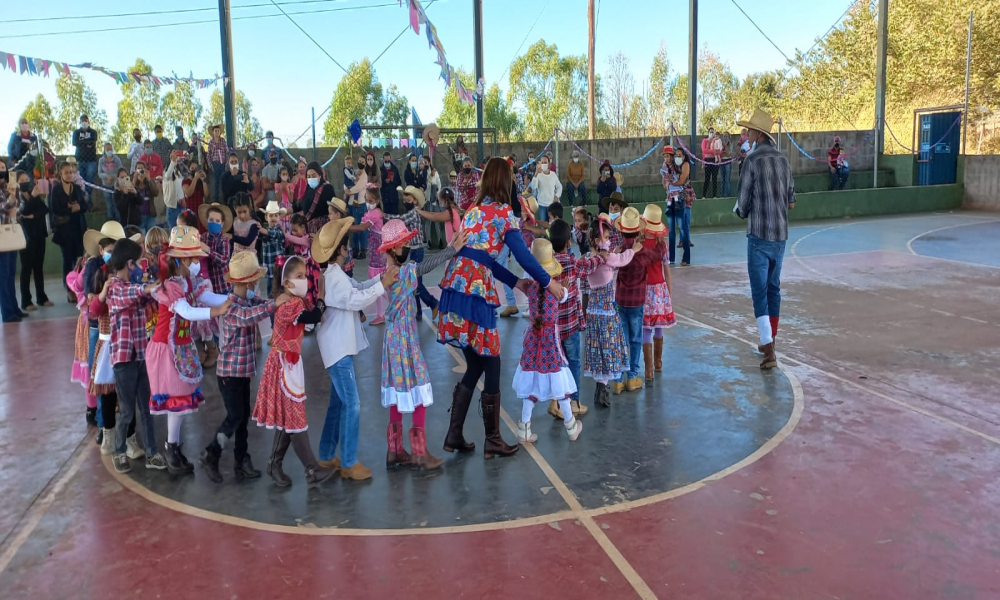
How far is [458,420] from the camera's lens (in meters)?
5.75

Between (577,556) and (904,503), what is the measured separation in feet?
6.61

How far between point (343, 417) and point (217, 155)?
41.0 ft

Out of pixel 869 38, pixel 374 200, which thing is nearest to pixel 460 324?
pixel 374 200

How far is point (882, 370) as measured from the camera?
25.0 ft

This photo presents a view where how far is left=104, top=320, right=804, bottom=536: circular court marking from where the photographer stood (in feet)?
15.8

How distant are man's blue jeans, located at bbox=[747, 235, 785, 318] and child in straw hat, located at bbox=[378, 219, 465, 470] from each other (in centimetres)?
365

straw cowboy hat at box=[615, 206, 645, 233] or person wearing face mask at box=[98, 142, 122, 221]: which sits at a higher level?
person wearing face mask at box=[98, 142, 122, 221]

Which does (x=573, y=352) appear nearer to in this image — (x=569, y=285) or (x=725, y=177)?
(x=569, y=285)

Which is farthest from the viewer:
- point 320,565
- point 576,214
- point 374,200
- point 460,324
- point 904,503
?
point 374,200

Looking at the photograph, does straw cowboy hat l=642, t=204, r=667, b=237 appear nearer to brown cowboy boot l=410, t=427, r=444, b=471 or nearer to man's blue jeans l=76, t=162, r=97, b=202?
brown cowboy boot l=410, t=427, r=444, b=471

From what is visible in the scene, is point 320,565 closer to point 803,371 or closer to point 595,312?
point 595,312

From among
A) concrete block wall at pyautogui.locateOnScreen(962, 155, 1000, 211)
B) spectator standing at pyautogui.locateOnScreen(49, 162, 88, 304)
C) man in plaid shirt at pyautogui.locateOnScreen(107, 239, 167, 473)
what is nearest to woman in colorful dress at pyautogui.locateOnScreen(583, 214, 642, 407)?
man in plaid shirt at pyautogui.locateOnScreen(107, 239, 167, 473)

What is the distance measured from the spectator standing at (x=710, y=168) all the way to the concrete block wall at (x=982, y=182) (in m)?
8.51

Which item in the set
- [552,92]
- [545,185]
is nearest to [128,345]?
[545,185]
